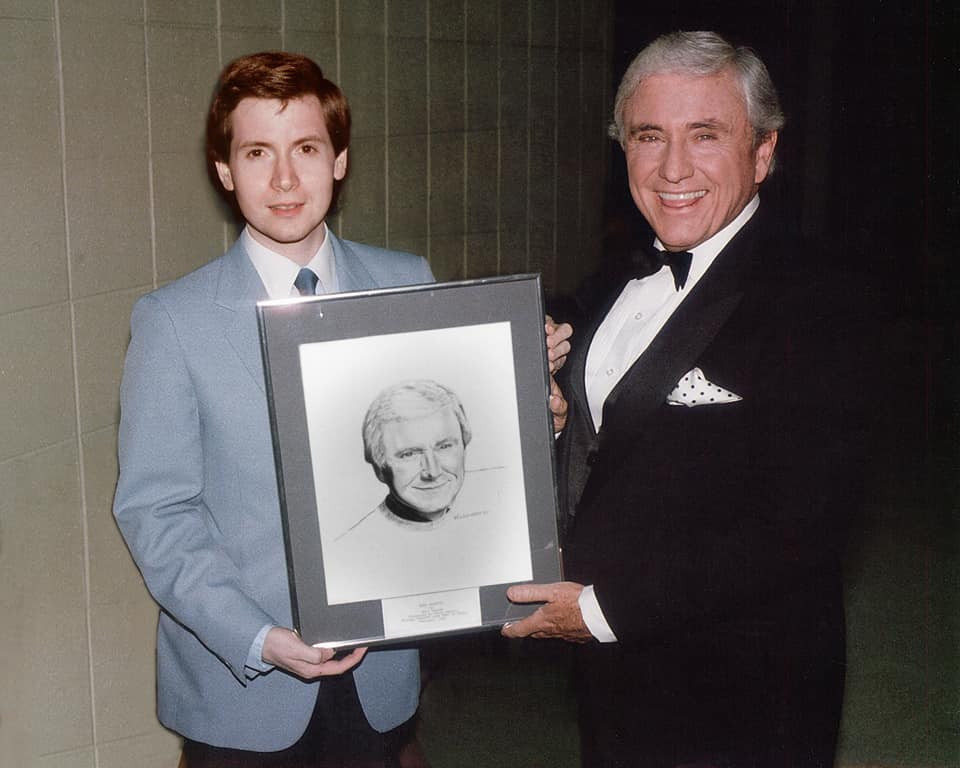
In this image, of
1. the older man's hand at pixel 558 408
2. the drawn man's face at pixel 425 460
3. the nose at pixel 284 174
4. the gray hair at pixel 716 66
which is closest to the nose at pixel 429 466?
the drawn man's face at pixel 425 460

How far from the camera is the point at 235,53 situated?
2.96m

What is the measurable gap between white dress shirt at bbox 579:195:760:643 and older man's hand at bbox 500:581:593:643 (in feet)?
0.06

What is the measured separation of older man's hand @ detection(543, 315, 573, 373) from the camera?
2.00 metres

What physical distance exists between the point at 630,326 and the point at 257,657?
842 millimetres

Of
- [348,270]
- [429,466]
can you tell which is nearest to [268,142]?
[348,270]

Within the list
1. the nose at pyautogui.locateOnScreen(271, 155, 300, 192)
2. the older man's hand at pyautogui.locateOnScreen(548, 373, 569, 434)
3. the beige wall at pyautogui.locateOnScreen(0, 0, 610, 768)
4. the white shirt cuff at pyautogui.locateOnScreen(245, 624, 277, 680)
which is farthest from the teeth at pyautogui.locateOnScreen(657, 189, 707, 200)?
the beige wall at pyautogui.locateOnScreen(0, 0, 610, 768)

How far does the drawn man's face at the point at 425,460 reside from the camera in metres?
1.74

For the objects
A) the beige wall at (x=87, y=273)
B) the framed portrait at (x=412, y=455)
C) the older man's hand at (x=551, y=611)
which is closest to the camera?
the framed portrait at (x=412, y=455)

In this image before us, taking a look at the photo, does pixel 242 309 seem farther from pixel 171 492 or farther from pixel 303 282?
pixel 171 492

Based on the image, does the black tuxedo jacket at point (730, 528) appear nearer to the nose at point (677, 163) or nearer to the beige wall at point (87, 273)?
the nose at point (677, 163)

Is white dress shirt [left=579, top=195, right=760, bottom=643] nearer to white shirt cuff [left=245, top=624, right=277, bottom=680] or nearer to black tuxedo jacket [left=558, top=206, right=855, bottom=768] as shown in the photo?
black tuxedo jacket [left=558, top=206, right=855, bottom=768]

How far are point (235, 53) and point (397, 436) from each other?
1608 mm

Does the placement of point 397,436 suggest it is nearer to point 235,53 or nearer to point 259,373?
point 259,373

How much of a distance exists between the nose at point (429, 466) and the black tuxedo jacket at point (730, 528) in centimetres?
29
